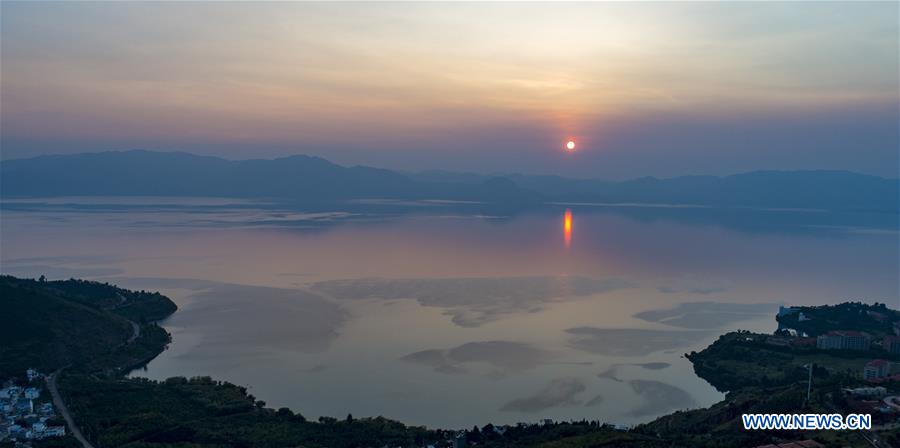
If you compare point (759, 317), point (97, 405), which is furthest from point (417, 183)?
point (97, 405)

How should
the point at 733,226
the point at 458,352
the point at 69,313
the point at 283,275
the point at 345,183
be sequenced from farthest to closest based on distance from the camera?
the point at 345,183 < the point at 733,226 < the point at 283,275 < the point at 69,313 < the point at 458,352

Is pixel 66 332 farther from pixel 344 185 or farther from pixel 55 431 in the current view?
pixel 344 185

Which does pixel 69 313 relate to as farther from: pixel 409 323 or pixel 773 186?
pixel 773 186

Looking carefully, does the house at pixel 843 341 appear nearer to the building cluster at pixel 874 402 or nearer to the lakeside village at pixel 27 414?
the building cluster at pixel 874 402

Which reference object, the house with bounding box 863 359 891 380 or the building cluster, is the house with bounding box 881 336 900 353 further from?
the building cluster

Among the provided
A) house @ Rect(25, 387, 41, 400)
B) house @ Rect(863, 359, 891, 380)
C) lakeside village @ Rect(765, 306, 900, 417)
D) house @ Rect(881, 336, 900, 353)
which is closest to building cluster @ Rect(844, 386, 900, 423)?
lakeside village @ Rect(765, 306, 900, 417)

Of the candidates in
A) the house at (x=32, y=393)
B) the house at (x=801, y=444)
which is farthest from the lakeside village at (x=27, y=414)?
the house at (x=801, y=444)
